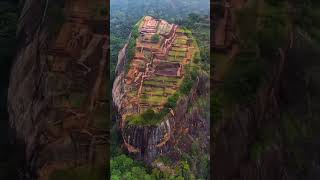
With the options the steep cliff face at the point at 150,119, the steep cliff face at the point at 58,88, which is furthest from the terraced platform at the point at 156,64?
the steep cliff face at the point at 58,88

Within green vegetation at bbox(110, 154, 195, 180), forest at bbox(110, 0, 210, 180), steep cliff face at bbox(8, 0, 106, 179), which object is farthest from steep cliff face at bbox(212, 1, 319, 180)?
green vegetation at bbox(110, 154, 195, 180)

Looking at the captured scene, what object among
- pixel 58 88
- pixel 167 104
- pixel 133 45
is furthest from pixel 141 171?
pixel 58 88

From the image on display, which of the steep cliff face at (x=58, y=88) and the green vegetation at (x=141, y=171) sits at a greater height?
the steep cliff face at (x=58, y=88)

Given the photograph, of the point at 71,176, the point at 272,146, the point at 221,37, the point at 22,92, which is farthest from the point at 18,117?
the point at 272,146

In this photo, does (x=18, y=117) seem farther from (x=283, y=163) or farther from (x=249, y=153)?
(x=283, y=163)

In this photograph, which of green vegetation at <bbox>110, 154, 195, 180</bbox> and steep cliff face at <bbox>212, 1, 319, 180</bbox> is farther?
green vegetation at <bbox>110, 154, 195, 180</bbox>

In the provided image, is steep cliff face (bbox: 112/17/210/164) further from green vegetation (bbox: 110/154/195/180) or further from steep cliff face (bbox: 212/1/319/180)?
steep cliff face (bbox: 212/1/319/180)

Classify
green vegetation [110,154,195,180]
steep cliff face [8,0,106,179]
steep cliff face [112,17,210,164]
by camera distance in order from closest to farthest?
1. steep cliff face [8,0,106,179]
2. green vegetation [110,154,195,180]
3. steep cliff face [112,17,210,164]

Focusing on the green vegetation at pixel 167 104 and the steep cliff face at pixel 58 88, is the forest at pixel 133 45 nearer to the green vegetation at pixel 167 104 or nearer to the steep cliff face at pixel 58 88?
the green vegetation at pixel 167 104
